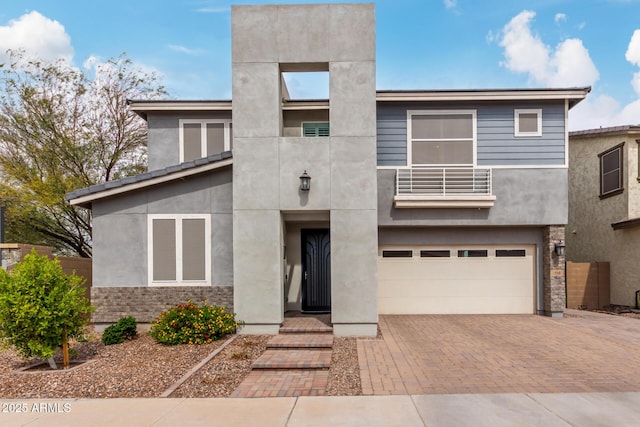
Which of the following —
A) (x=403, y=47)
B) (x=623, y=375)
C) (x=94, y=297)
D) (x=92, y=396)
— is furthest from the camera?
(x=403, y=47)

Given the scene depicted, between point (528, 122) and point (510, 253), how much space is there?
12.7 feet

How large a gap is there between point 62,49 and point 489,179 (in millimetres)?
18290

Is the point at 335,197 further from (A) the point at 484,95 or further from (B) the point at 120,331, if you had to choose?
(A) the point at 484,95

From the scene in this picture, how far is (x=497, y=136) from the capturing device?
1241 cm

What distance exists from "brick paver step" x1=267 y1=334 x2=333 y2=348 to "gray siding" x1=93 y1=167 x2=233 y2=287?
218 cm

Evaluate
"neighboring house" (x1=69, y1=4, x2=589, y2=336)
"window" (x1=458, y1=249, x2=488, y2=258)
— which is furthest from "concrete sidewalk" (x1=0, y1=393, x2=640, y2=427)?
"window" (x1=458, y1=249, x2=488, y2=258)

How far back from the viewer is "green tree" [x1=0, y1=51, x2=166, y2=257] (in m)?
17.5

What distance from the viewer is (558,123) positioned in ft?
40.3

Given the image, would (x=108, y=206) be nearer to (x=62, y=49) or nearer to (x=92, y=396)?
(x=92, y=396)

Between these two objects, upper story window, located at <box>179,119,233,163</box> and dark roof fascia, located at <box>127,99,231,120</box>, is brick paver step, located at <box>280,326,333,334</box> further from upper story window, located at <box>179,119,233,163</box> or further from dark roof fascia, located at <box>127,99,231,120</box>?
dark roof fascia, located at <box>127,99,231,120</box>

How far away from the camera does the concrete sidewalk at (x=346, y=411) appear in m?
5.07

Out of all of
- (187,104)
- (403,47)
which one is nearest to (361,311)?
(187,104)

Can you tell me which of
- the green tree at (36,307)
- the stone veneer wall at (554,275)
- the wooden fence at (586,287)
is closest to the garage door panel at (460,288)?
the stone veneer wall at (554,275)

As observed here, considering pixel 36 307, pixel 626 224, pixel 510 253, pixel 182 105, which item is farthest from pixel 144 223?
pixel 626 224
